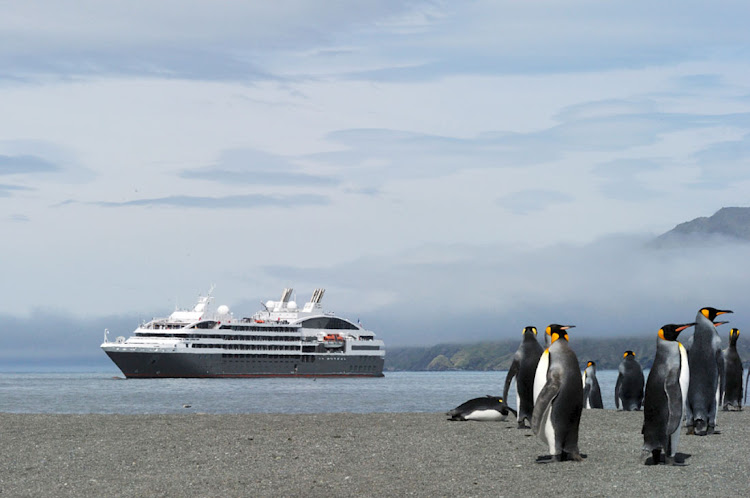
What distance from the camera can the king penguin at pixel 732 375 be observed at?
19.4m

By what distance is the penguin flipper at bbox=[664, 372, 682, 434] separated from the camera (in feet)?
34.4

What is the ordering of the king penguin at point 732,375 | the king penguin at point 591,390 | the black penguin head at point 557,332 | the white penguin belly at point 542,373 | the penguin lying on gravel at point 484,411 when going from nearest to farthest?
the white penguin belly at point 542,373
the black penguin head at point 557,332
the penguin lying on gravel at point 484,411
the king penguin at point 732,375
the king penguin at point 591,390

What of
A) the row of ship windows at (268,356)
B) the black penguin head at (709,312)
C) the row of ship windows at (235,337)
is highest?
the black penguin head at (709,312)

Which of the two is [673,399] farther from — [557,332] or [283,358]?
[283,358]

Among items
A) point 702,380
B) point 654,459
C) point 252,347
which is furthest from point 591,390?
point 252,347

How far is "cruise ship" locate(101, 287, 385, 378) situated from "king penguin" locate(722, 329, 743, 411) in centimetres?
6947

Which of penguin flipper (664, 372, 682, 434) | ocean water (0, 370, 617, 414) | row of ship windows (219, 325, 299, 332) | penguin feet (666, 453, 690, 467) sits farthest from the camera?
row of ship windows (219, 325, 299, 332)

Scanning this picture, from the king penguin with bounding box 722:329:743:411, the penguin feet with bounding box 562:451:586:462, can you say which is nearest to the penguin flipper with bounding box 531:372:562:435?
the penguin feet with bounding box 562:451:586:462

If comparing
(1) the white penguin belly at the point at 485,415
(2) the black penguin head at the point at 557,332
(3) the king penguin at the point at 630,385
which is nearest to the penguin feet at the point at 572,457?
(2) the black penguin head at the point at 557,332

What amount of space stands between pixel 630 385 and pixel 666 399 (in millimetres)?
11335

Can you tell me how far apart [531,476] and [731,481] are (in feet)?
6.87

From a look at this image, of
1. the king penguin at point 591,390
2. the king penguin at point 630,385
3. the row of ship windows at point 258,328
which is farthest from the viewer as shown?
the row of ship windows at point 258,328

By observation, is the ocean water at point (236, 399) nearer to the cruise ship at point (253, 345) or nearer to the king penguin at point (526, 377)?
the cruise ship at point (253, 345)

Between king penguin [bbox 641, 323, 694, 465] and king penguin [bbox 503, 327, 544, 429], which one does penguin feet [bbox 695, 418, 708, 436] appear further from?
king penguin [bbox 641, 323, 694, 465]
